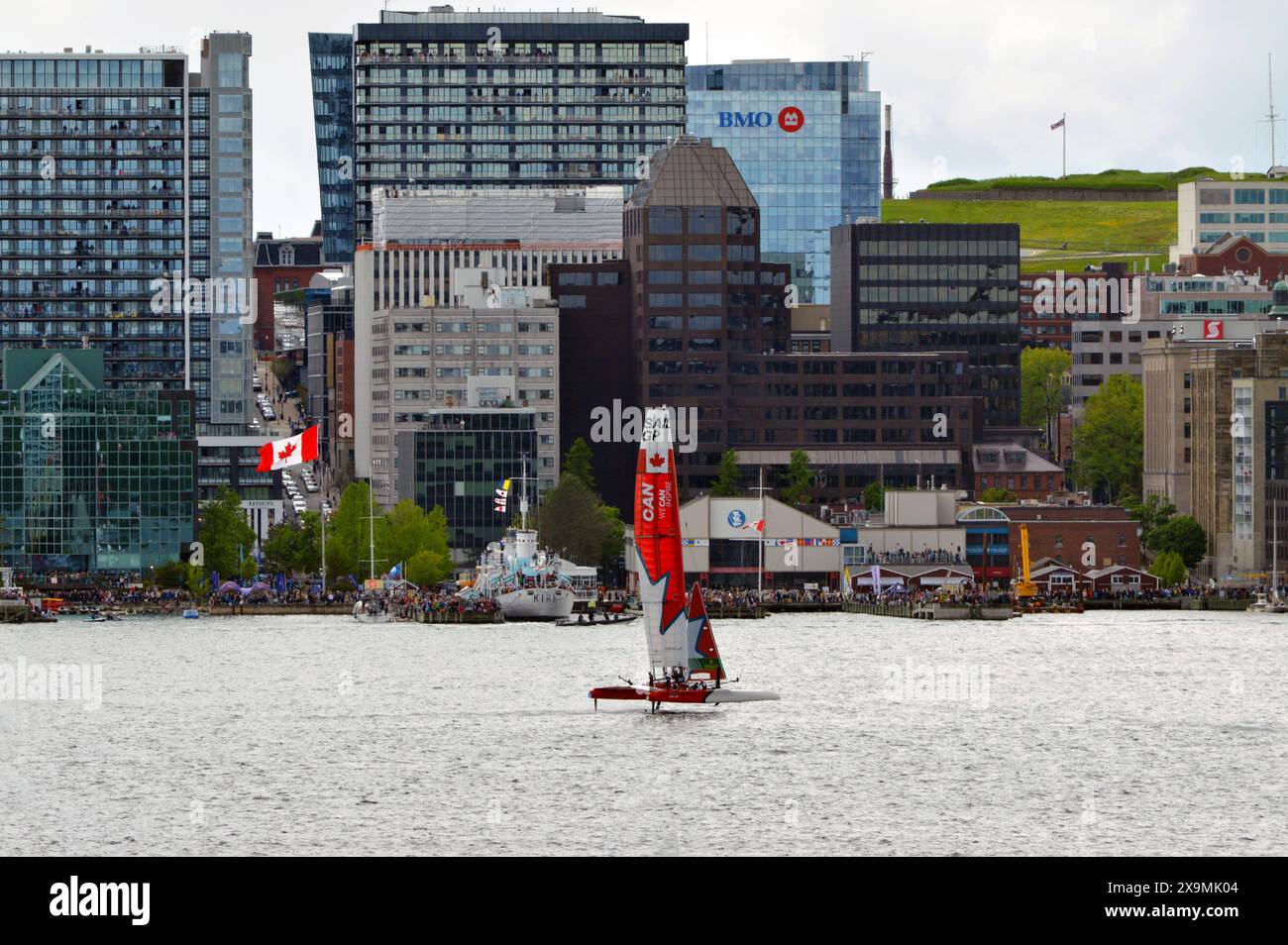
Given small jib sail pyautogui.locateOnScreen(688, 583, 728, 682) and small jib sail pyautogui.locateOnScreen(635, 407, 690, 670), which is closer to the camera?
small jib sail pyautogui.locateOnScreen(635, 407, 690, 670)

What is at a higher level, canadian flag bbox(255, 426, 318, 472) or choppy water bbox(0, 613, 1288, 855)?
canadian flag bbox(255, 426, 318, 472)

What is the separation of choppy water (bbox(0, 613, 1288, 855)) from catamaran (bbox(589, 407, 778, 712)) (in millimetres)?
1950

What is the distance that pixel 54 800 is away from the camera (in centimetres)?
7619

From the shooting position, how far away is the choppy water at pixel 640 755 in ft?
221

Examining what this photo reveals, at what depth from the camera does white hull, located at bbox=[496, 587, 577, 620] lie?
190 metres

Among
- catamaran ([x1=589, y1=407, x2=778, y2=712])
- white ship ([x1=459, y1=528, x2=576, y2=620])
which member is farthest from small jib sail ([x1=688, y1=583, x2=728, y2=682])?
white ship ([x1=459, y1=528, x2=576, y2=620])

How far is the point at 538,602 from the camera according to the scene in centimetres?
18988

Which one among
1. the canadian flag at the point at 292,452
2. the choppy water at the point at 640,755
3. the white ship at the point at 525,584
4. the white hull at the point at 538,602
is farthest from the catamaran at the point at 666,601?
the white ship at the point at 525,584

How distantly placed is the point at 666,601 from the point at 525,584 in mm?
98409

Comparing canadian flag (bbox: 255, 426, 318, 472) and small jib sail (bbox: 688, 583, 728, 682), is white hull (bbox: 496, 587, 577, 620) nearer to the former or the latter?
canadian flag (bbox: 255, 426, 318, 472)

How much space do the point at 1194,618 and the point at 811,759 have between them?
107726 millimetres

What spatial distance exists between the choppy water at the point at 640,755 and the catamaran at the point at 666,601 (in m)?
1.95

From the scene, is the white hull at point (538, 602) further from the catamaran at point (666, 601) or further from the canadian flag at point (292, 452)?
the catamaran at point (666, 601)
